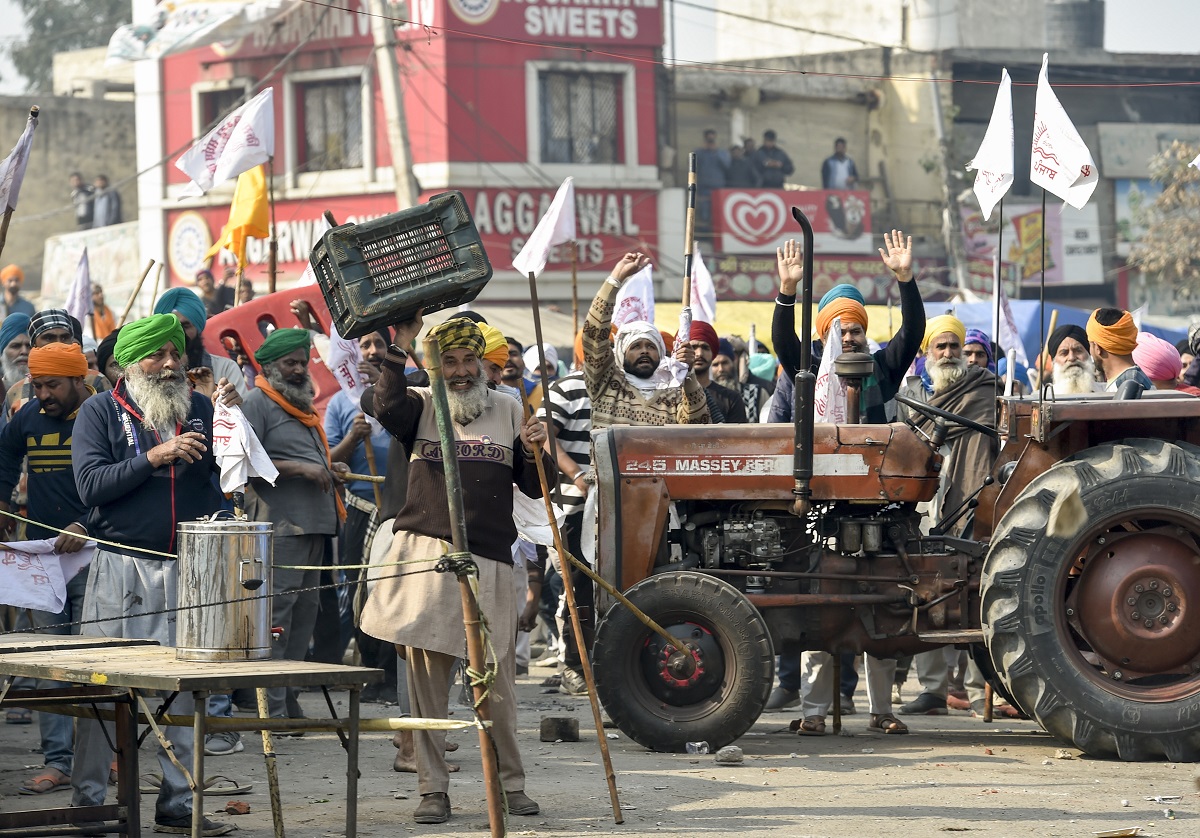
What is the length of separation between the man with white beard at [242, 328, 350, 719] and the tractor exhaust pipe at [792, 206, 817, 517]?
95.9 inches

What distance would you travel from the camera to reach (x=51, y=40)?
4928 centimetres

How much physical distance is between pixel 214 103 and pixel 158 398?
→ 2394 cm

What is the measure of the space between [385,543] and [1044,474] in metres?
3.07

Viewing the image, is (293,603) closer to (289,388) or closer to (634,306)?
(289,388)

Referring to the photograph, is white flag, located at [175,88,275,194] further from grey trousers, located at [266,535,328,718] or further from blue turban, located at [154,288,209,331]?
grey trousers, located at [266,535,328,718]

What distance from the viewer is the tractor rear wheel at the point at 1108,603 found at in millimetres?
7852

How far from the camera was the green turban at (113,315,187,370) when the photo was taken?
7055 mm

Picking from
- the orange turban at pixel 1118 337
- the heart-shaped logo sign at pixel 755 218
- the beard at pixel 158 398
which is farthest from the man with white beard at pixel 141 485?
the heart-shaped logo sign at pixel 755 218

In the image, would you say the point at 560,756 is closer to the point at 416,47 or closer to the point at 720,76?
the point at 416,47

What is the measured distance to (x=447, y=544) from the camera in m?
6.76

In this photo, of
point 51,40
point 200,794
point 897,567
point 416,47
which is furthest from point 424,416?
point 51,40

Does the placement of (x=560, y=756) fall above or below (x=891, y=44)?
below

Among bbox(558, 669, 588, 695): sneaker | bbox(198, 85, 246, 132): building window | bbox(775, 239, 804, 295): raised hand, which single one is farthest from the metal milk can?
bbox(198, 85, 246, 132): building window

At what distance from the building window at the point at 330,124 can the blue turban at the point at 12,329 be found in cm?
1752
